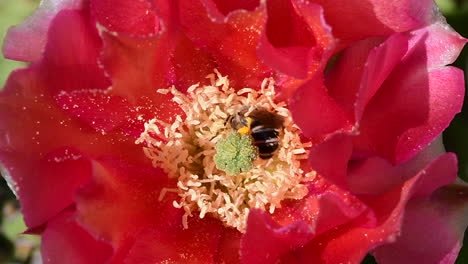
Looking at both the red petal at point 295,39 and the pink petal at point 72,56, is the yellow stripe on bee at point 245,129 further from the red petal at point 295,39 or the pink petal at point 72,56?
the pink petal at point 72,56

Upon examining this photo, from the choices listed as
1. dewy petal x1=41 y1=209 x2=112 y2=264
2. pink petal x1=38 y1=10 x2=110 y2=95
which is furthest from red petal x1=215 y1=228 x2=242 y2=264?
pink petal x1=38 y1=10 x2=110 y2=95

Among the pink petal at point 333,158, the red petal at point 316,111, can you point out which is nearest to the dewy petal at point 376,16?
the red petal at point 316,111

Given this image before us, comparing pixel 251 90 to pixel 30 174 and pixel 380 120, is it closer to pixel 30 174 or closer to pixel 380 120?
pixel 380 120

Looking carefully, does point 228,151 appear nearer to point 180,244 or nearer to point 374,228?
point 180,244

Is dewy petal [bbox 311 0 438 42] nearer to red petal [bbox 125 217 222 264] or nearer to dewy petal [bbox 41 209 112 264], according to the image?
red petal [bbox 125 217 222 264]

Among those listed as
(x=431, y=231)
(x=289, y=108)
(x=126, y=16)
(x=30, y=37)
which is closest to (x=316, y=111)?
(x=289, y=108)
